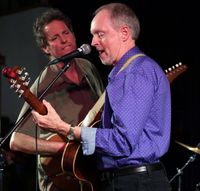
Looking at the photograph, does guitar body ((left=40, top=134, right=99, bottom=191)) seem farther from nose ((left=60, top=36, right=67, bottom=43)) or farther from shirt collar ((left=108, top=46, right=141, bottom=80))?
nose ((left=60, top=36, right=67, bottom=43))

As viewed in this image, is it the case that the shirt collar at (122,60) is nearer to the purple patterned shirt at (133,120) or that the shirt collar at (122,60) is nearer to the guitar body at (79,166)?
the purple patterned shirt at (133,120)

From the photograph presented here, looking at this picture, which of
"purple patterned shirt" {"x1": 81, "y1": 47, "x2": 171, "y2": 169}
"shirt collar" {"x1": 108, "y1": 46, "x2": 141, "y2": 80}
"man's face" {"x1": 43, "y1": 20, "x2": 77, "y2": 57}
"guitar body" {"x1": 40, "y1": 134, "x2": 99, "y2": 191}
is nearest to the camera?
"purple patterned shirt" {"x1": 81, "y1": 47, "x2": 171, "y2": 169}

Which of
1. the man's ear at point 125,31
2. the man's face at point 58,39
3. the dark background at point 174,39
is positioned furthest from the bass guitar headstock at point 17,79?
the dark background at point 174,39

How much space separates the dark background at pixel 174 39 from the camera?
458 centimetres

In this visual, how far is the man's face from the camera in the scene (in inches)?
126

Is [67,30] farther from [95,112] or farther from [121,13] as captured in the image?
[121,13]

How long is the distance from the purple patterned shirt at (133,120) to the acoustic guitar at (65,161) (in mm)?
347

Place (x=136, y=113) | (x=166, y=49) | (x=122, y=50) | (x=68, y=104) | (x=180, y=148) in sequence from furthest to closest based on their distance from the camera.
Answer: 1. (x=180, y=148)
2. (x=166, y=49)
3. (x=68, y=104)
4. (x=122, y=50)
5. (x=136, y=113)

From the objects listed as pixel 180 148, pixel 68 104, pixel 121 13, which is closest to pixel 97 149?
pixel 121 13

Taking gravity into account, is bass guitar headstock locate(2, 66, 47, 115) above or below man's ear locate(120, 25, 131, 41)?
below

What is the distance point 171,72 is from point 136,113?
1140 mm

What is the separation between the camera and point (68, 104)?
10.2 ft

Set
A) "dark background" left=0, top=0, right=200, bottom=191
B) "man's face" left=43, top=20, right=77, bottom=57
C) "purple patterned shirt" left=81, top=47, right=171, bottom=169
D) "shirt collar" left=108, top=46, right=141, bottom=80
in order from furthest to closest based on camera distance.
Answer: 1. "dark background" left=0, top=0, right=200, bottom=191
2. "man's face" left=43, top=20, right=77, bottom=57
3. "shirt collar" left=108, top=46, right=141, bottom=80
4. "purple patterned shirt" left=81, top=47, right=171, bottom=169

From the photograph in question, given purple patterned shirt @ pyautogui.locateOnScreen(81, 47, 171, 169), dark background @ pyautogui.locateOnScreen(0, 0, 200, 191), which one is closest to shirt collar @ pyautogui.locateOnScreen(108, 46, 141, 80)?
purple patterned shirt @ pyautogui.locateOnScreen(81, 47, 171, 169)
